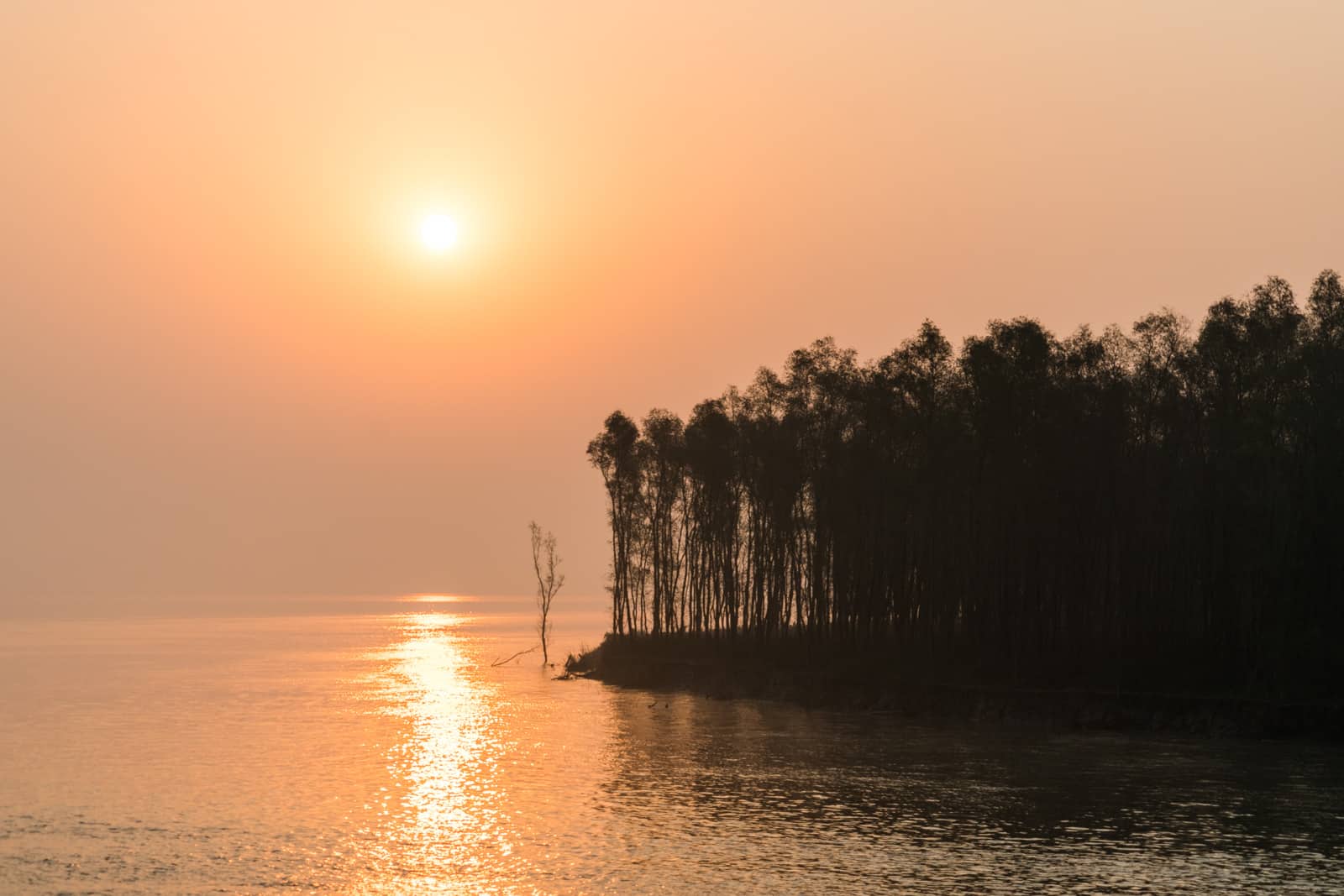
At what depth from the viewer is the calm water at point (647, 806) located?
42.6m

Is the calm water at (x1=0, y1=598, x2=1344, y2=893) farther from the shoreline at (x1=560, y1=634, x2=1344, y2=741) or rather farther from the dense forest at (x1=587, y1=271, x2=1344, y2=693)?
the dense forest at (x1=587, y1=271, x2=1344, y2=693)

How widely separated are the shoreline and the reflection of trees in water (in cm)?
290

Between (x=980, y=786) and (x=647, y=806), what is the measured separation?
16.1 m

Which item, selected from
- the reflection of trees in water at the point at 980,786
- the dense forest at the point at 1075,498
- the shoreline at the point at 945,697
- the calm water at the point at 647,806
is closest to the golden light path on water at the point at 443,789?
the calm water at the point at 647,806

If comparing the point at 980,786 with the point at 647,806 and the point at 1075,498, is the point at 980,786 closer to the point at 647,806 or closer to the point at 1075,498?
the point at 647,806

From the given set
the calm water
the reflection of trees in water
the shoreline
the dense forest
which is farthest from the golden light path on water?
the dense forest

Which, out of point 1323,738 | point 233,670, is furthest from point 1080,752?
point 233,670

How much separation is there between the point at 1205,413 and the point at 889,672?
28.8 m

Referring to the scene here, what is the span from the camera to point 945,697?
89.6m

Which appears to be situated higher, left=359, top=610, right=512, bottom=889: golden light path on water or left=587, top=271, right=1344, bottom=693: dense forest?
left=587, top=271, right=1344, bottom=693: dense forest

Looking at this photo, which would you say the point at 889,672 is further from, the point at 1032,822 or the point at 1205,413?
the point at 1032,822

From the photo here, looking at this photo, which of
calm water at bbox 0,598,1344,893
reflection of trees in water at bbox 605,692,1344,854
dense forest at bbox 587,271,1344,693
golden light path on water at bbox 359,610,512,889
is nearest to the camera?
calm water at bbox 0,598,1344,893

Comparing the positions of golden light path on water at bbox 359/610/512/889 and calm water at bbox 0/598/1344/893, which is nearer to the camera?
calm water at bbox 0/598/1344/893

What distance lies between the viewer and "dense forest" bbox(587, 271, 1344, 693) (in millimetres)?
72562
